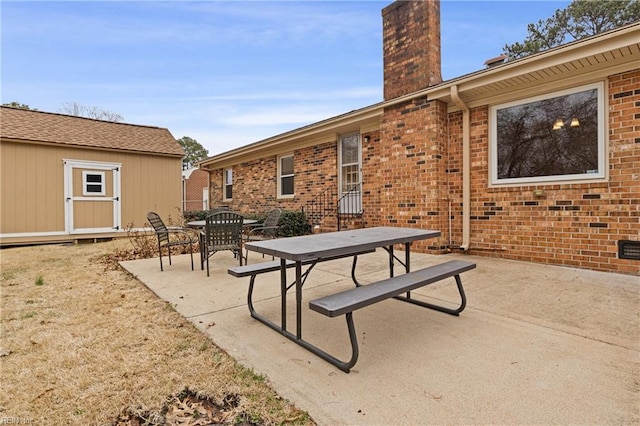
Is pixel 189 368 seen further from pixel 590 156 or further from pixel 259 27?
pixel 259 27

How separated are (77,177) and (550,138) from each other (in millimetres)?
12020

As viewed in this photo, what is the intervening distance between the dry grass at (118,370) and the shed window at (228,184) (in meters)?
10.1

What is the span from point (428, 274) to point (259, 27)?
9953 mm

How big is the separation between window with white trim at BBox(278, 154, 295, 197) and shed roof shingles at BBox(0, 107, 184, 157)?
3.86 meters

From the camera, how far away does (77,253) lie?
7262mm

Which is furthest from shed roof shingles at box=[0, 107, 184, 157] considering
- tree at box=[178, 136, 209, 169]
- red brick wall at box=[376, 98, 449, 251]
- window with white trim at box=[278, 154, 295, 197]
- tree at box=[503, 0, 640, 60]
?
tree at box=[178, 136, 209, 169]

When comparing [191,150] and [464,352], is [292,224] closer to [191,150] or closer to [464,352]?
[464,352]

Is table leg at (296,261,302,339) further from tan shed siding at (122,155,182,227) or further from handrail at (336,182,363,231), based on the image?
tan shed siding at (122,155,182,227)

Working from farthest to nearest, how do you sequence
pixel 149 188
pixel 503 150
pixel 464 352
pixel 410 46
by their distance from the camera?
pixel 149 188 < pixel 410 46 < pixel 503 150 < pixel 464 352

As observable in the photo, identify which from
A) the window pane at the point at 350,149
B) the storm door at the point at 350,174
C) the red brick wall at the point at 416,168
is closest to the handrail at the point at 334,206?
the storm door at the point at 350,174

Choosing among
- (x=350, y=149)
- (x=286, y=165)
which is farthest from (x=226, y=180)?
(x=350, y=149)

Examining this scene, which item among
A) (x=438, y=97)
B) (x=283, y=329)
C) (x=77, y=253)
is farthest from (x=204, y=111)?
(x=283, y=329)

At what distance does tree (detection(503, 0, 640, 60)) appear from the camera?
1459cm

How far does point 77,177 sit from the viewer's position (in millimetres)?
9773
